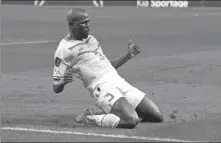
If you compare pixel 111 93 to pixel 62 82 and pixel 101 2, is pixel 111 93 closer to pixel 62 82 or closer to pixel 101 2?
pixel 62 82

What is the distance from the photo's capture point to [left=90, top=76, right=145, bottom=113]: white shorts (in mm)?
9977

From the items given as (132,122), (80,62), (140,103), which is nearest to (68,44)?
(80,62)

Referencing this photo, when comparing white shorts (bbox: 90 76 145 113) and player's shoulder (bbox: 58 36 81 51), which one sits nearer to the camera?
white shorts (bbox: 90 76 145 113)

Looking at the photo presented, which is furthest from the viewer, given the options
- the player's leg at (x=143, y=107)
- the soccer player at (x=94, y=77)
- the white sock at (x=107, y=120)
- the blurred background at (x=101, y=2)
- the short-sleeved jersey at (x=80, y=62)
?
the blurred background at (x=101, y=2)

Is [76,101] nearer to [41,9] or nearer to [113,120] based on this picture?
[113,120]

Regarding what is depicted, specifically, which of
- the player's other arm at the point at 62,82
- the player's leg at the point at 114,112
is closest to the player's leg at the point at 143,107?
the player's leg at the point at 114,112

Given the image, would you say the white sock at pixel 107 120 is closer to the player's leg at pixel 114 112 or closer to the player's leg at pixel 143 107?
the player's leg at pixel 114 112

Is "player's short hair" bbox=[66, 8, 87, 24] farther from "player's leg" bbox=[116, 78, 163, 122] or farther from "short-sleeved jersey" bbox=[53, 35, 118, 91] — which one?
"player's leg" bbox=[116, 78, 163, 122]

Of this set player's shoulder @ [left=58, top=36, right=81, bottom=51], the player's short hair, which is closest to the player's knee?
player's shoulder @ [left=58, top=36, right=81, bottom=51]

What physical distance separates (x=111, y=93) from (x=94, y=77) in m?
0.34

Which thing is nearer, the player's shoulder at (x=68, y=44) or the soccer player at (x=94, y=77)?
the soccer player at (x=94, y=77)

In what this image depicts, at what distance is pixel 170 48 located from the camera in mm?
21625

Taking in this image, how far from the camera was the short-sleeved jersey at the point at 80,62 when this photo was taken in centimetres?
1015

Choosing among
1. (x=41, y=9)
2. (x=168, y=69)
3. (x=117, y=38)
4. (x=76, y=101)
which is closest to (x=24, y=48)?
Result: (x=117, y=38)
